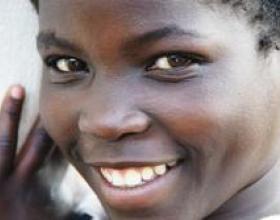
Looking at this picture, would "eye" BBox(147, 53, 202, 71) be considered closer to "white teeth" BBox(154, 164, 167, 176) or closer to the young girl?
the young girl

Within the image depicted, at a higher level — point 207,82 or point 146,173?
point 207,82

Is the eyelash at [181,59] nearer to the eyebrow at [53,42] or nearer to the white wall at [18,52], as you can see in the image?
the eyebrow at [53,42]

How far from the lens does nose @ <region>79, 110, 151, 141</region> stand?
161cm

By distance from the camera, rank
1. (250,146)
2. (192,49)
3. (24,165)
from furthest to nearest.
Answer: (24,165), (250,146), (192,49)

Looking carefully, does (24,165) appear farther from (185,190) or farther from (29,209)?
(185,190)

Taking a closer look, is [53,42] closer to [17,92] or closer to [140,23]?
[140,23]

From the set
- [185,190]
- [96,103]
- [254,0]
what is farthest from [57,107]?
[254,0]

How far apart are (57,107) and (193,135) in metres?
0.28

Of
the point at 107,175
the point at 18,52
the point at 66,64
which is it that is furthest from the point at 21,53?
the point at 107,175

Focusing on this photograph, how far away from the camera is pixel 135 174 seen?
1.71 m

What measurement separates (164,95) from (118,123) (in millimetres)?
96

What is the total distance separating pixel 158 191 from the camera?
1.71 m

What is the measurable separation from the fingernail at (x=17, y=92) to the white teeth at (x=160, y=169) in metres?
0.49

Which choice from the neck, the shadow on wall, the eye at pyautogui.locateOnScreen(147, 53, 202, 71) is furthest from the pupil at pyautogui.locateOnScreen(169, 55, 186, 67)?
the shadow on wall
